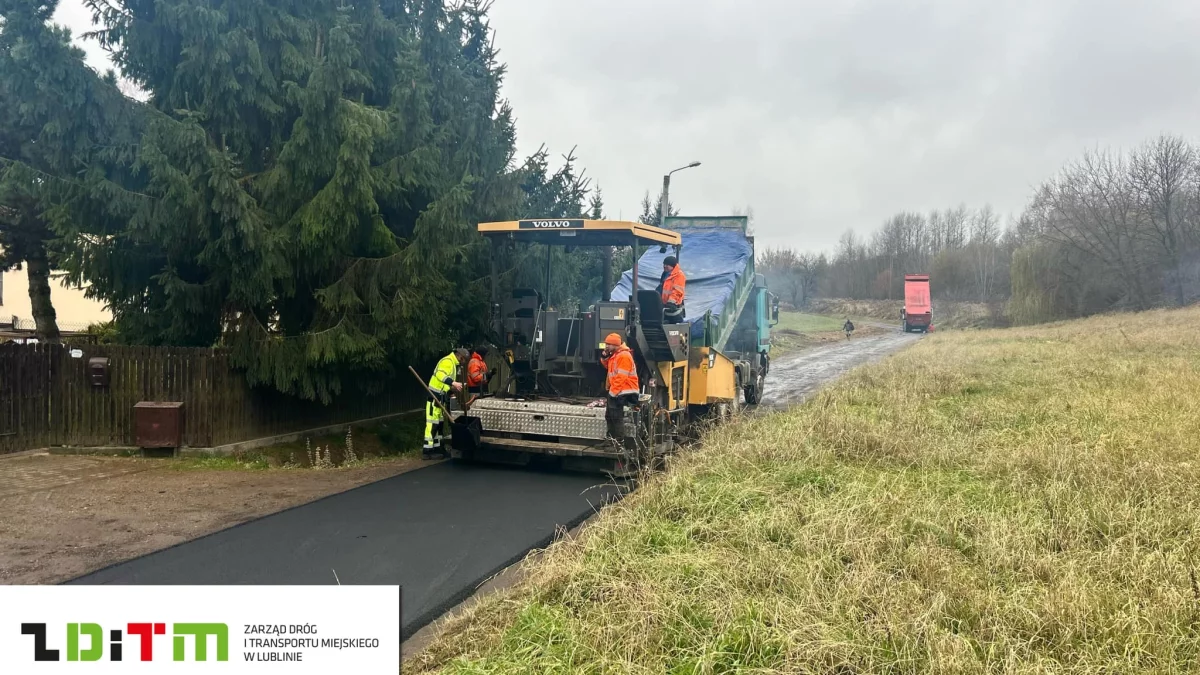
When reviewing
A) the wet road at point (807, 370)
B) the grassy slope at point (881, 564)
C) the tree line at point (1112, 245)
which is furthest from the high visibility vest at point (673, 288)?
the tree line at point (1112, 245)

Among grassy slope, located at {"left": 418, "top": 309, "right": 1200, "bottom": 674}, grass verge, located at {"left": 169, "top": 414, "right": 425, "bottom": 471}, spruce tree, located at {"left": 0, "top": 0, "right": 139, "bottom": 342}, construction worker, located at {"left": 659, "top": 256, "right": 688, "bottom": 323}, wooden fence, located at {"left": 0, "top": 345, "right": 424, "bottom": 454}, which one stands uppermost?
spruce tree, located at {"left": 0, "top": 0, "right": 139, "bottom": 342}

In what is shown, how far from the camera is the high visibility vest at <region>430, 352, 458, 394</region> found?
9312mm

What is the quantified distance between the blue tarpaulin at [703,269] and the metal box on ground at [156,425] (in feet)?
20.0

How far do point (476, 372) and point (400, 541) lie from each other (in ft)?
12.4

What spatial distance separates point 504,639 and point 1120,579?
3185 millimetres

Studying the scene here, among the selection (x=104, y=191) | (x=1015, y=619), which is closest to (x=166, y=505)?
(x=104, y=191)

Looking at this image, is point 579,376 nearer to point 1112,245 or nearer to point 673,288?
point 673,288

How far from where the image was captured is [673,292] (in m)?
9.91

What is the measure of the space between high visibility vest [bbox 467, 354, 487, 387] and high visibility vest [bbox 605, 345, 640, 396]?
2011 millimetres

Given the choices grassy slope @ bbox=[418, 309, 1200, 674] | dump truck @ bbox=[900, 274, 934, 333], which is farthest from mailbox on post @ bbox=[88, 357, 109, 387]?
dump truck @ bbox=[900, 274, 934, 333]

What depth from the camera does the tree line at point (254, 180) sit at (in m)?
8.78

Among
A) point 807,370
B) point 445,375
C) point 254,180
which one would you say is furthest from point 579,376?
point 807,370

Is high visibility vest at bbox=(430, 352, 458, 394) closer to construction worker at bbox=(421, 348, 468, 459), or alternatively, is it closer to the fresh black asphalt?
construction worker at bbox=(421, 348, 468, 459)

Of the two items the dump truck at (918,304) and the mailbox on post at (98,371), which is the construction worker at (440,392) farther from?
the dump truck at (918,304)
